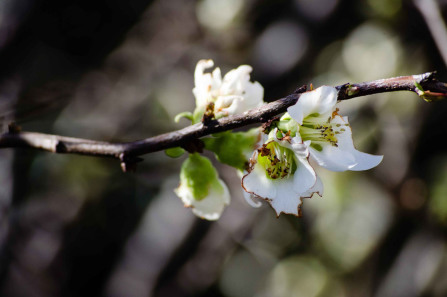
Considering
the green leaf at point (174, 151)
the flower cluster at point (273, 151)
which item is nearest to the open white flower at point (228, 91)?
the flower cluster at point (273, 151)

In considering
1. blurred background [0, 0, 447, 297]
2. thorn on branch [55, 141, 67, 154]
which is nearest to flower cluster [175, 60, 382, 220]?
thorn on branch [55, 141, 67, 154]

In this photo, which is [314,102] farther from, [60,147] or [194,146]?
[60,147]

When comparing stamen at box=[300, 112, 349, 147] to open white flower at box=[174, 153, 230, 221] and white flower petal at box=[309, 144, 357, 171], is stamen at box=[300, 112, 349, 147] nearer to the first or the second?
white flower petal at box=[309, 144, 357, 171]

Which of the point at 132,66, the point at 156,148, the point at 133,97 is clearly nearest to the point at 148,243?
the point at 133,97

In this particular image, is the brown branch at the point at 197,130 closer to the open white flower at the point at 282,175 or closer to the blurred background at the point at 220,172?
the open white flower at the point at 282,175


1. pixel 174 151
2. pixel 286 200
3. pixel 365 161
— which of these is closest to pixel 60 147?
pixel 174 151

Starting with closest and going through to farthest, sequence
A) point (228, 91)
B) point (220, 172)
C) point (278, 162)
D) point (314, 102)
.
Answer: point (314, 102)
point (278, 162)
point (228, 91)
point (220, 172)

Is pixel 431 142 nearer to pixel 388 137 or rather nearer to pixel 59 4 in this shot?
pixel 388 137
